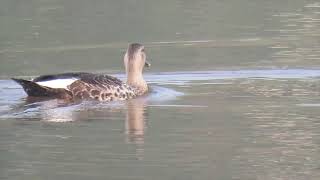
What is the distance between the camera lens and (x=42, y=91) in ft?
54.3

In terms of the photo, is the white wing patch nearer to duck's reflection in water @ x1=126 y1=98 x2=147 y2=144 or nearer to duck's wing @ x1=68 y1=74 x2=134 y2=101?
duck's wing @ x1=68 y1=74 x2=134 y2=101

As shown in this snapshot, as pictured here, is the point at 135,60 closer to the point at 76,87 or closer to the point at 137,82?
the point at 137,82

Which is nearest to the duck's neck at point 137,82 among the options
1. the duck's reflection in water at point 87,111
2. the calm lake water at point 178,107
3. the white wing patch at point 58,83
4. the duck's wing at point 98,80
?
the calm lake water at point 178,107

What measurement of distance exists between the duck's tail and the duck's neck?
4.00ft

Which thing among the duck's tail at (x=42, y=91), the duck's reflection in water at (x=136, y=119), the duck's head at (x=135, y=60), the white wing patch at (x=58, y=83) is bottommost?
the duck's reflection in water at (x=136, y=119)

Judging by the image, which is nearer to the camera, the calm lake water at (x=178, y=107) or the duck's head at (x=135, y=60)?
the calm lake water at (x=178, y=107)

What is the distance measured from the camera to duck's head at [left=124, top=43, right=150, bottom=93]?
1757 centimetres

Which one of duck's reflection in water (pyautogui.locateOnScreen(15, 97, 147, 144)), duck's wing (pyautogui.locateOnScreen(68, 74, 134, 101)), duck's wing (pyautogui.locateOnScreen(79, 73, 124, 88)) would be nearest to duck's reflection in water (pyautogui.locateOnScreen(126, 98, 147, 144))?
duck's reflection in water (pyautogui.locateOnScreen(15, 97, 147, 144))

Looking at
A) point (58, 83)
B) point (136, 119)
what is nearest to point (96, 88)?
point (58, 83)

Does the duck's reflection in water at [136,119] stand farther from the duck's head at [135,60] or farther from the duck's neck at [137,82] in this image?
the duck's head at [135,60]

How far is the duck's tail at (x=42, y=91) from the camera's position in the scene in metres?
16.4

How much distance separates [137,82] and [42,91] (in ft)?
5.34

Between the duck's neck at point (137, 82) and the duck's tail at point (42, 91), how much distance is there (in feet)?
4.00

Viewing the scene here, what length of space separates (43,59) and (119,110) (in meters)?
7.03
